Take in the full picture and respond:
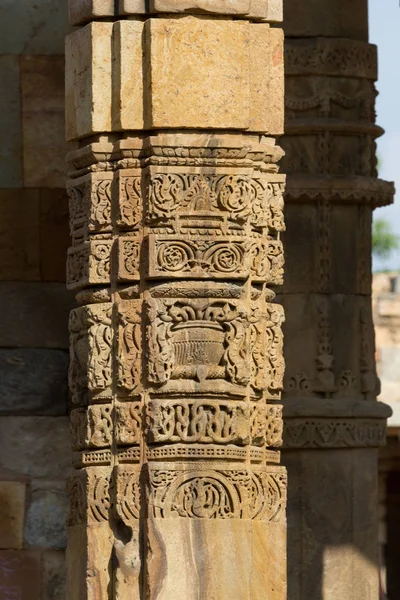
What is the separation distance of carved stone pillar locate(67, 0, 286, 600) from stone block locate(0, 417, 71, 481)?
5.51ft

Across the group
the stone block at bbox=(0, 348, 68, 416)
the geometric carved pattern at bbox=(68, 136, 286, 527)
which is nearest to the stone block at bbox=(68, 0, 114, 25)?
the geometric carved pattern at bbox=(68, 136, 286, 527)

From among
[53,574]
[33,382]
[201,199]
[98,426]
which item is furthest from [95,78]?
[53,574]

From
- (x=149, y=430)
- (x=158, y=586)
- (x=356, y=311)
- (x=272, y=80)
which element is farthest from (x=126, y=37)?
(x=356, y=311)

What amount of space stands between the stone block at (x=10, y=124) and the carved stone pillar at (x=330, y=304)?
256 cm

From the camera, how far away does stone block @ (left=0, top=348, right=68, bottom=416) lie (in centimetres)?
1187

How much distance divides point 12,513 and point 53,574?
1.21ft

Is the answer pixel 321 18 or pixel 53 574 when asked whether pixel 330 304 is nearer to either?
pixel 321 18

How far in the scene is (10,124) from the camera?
1216cm

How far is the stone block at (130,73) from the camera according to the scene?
998 centimetres

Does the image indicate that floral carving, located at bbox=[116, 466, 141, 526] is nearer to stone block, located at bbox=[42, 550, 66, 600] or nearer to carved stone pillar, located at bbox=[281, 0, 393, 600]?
stone block, located at bbox=[42, 550, 66, 600]

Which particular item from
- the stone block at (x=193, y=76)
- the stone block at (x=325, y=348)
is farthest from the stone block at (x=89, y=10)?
the stone block at (x=325, y=348)

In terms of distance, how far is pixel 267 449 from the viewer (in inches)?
397

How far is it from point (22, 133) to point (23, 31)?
0.54m

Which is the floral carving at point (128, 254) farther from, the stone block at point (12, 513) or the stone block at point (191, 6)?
the stone block at point (12, 513)
